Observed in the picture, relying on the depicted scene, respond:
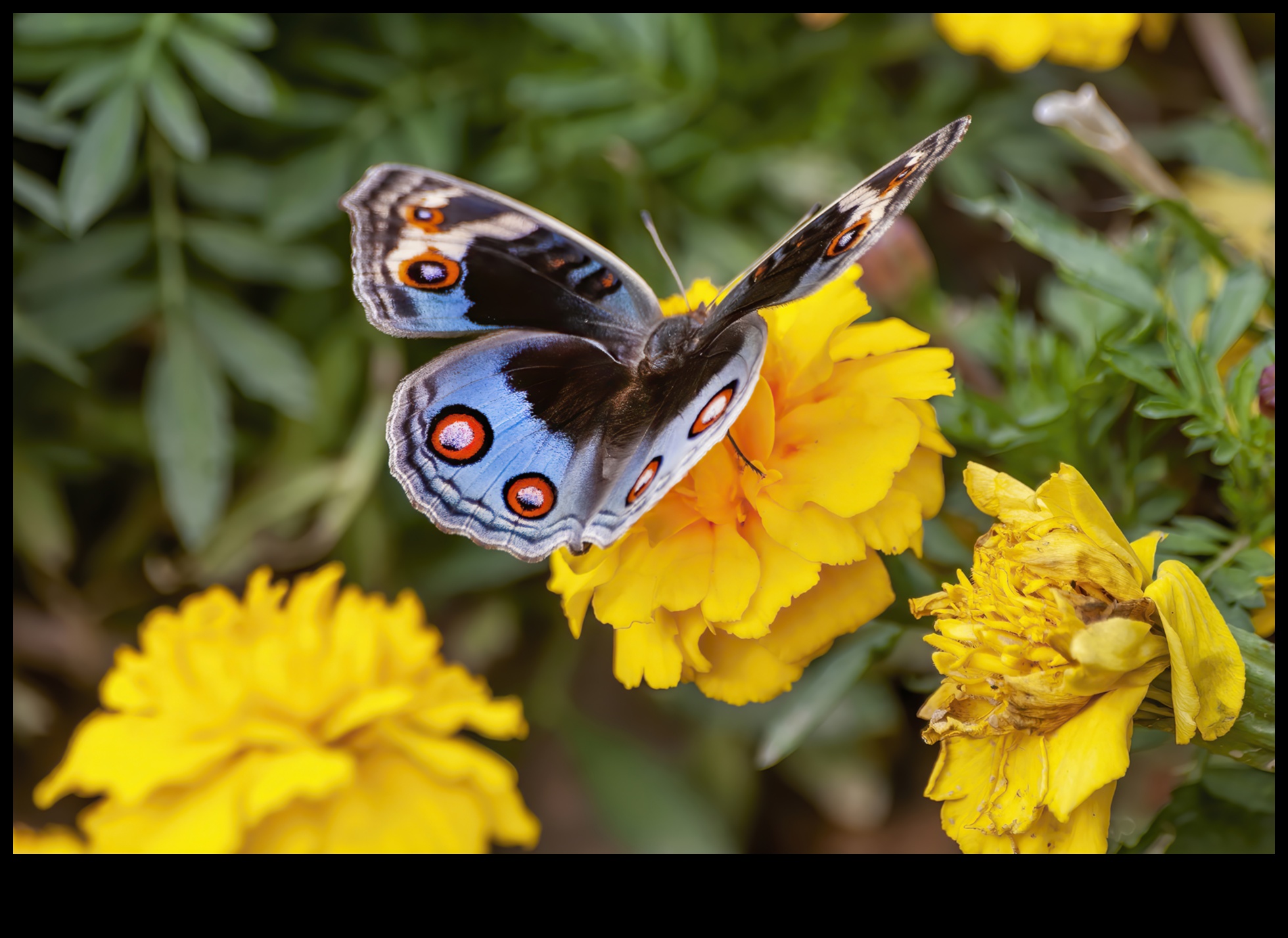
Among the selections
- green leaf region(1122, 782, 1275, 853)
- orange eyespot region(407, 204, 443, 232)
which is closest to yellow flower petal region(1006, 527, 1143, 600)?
green leaf region(1122, 782, 1275, 853)

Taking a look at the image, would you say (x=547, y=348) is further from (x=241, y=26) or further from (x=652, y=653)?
(x=241, y=26)

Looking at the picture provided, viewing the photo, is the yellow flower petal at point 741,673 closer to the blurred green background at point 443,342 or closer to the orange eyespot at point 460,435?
the orange eyespot at point 460,435

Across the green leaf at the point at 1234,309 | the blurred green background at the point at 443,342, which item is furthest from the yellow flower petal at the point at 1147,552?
the blurred green background at the point at 443,342

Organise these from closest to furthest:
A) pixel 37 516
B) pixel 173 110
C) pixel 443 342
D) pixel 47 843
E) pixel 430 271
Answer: pixel 430 271 → pixel 47 843 → pixel 173 110 → pixel 37 516 → pixel 443 342

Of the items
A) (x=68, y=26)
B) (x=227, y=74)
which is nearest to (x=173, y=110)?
(x=227, y=74)
